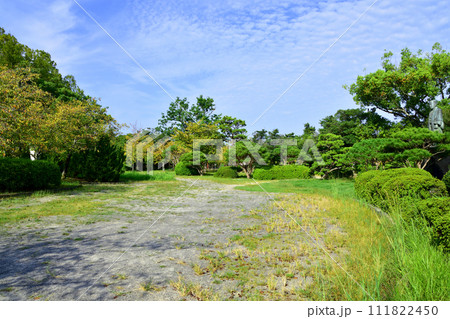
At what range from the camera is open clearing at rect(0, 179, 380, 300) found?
2595 mm

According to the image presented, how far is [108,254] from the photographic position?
363cm

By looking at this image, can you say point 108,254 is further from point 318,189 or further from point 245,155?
point 245,155

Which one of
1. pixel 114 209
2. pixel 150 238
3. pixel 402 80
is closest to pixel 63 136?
pixel 114 209

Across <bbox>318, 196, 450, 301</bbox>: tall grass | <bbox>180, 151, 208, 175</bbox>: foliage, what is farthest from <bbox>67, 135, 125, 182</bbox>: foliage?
<bbox>318, 196, 450, 301</bbox>: tall grass

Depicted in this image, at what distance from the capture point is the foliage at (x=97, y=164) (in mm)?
16188

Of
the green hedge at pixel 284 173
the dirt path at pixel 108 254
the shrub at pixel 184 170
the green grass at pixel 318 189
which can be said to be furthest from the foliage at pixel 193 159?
the dirt path at pixel 108 254

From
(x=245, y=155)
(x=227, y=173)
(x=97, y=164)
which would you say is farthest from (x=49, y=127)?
(x=245, y=155)

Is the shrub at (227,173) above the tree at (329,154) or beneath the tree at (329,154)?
beneath

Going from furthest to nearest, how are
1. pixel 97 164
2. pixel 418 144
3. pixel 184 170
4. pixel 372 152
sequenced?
pixel 184 170 < pixel 97 164 < pixel 372 152 < pixel 418 144

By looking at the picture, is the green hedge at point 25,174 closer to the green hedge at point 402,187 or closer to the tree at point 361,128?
the green hedge at point 402,187

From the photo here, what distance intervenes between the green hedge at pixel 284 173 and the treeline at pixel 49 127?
11152 millimetres

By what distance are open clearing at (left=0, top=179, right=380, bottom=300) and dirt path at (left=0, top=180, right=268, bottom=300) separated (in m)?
0.01

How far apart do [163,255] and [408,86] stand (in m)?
26.9

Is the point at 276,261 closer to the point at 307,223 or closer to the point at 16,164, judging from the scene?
the point at 307,223
